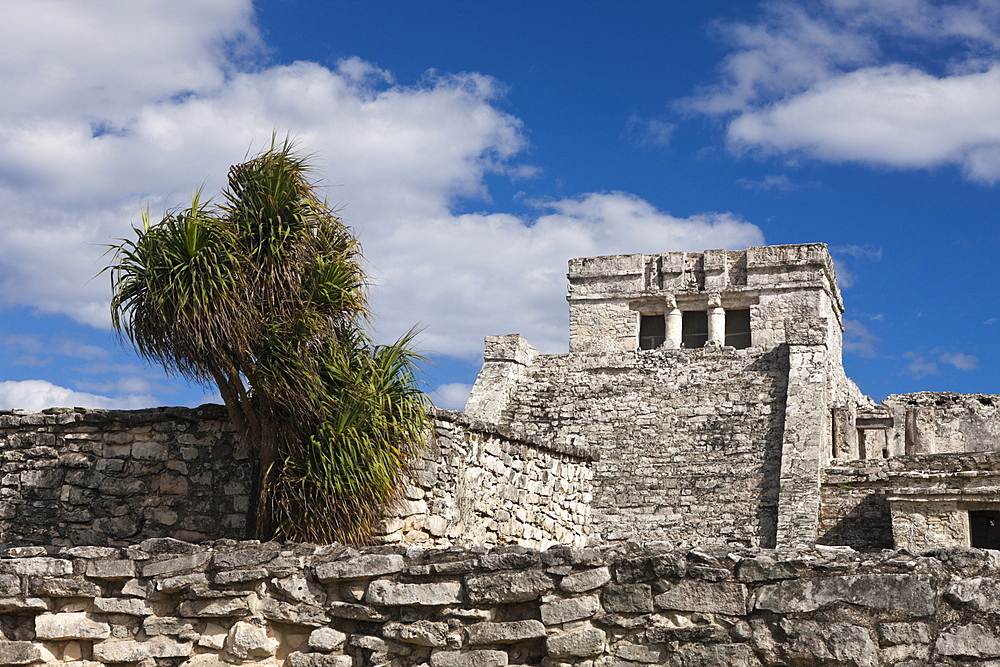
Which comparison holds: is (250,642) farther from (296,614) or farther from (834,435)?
(834,435)

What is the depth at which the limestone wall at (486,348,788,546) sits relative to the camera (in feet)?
41.5

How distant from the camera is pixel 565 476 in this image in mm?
9766

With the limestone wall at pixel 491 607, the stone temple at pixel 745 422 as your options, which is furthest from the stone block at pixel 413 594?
the stone temple at pixel 745 422

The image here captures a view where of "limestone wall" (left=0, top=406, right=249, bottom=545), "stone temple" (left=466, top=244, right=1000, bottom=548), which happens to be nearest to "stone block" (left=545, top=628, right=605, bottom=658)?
"limestone wall" (left=0, top=406, right=249, bottom=545)

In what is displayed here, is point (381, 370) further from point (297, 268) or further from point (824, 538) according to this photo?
point (824, 538)

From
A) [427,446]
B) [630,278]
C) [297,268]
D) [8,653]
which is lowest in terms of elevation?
[8,653]

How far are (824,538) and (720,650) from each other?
8.50 metres

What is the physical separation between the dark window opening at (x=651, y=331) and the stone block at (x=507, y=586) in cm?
1818

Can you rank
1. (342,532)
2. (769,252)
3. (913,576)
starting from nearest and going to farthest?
(913,576), (342,532), (769,252)

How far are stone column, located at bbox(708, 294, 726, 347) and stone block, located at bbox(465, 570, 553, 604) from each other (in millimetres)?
17832

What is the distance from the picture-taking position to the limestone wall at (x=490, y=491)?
7332mm

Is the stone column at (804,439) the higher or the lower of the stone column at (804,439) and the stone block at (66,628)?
the higher

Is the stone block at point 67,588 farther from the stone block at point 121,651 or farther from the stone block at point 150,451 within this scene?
the stone block at point 150,451

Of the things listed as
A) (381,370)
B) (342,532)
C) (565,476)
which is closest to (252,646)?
(342,532)
